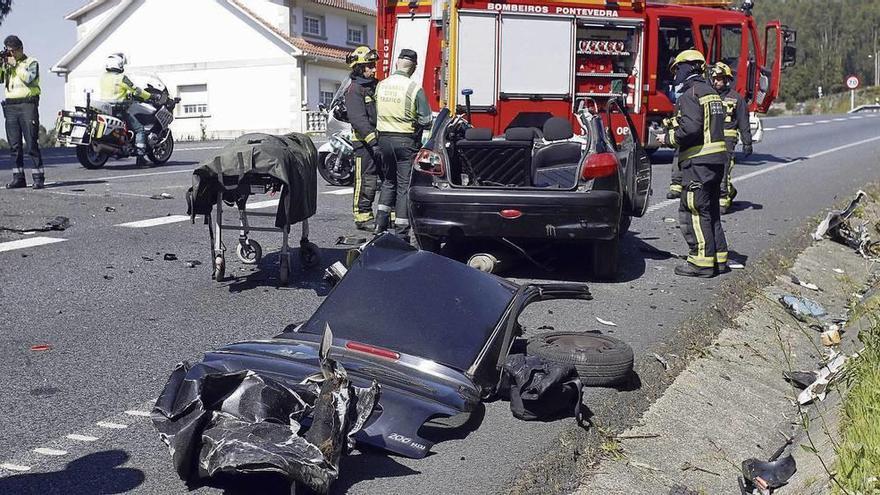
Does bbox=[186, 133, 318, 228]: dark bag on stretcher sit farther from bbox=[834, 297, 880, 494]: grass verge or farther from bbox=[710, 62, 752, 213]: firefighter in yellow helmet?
bbox=[710, 62, 752, 213]: firefighter in yellow helmet

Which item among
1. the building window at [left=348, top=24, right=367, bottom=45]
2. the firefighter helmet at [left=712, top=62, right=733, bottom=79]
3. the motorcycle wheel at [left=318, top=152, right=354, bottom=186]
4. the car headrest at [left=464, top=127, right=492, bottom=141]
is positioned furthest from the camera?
the building window at [left=348, top=24, right=367, bottom=45]

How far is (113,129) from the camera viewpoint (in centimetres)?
1669

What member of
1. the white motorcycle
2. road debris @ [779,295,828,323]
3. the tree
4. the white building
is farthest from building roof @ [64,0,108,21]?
road debris @ [779,295,828,323]

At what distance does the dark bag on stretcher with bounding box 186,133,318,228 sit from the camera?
7422 millimetres

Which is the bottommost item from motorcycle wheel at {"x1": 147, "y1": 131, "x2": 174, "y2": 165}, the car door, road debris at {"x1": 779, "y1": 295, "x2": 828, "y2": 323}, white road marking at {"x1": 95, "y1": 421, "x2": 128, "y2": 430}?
road debris at {"x1": 779, "y1": 295, "x2": 828, "y2": 323}

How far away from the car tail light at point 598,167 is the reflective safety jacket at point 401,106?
2442 millimetres

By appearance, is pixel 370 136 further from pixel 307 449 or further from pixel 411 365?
pixel 307 449

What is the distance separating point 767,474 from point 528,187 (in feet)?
12.8

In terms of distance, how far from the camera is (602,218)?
328 inches

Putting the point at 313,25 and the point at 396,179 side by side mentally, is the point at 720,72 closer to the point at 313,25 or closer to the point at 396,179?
the point at 396,179

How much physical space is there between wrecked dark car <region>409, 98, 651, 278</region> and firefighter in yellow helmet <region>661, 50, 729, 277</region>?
0.44 meters

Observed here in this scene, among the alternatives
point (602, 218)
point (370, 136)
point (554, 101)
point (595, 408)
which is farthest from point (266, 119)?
point (595, 408)

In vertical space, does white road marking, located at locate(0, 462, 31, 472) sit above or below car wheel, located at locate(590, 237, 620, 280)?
below

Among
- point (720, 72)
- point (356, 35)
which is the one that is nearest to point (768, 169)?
point (720, 72)
